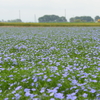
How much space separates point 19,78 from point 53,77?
0.70 metres

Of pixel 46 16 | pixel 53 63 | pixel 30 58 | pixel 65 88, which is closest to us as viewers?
pixel 65 88

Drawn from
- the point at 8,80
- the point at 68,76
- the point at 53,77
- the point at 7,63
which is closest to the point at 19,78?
the point at 8,80

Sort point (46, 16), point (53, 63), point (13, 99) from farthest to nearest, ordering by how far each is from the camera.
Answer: point (46, 16) < point (53, 63) < point (13, 99)

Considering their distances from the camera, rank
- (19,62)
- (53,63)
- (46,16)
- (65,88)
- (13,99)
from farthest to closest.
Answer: (46,16)
(19,62)
(53,63)
(65,88)
(13,99)

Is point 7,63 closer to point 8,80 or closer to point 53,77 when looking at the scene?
point 8,80

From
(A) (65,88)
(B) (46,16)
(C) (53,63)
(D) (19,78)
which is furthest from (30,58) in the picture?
(B) (46,16)

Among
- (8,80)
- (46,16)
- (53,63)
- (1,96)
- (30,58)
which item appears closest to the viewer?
(1,96)

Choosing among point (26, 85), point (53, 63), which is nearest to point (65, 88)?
point (26, 85)

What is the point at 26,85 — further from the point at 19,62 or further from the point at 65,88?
the point at 19,62

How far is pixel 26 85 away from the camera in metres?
3.55

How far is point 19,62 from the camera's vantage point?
18.0 ft

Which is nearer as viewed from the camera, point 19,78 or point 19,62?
point 19,78

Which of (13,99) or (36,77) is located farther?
(36,77)

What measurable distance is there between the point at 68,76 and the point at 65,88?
460mm
